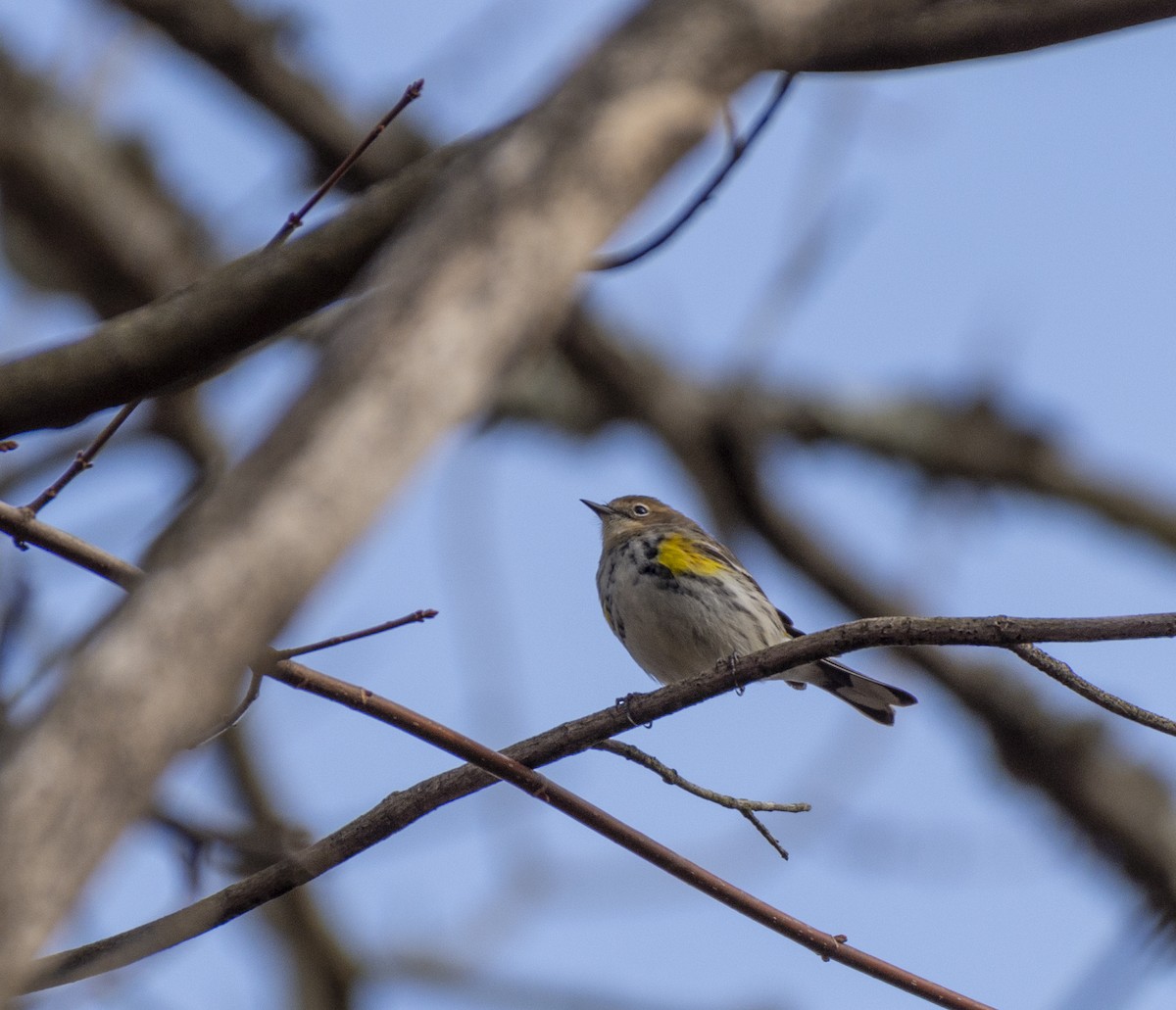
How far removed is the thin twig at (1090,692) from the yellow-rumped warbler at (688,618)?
337cm

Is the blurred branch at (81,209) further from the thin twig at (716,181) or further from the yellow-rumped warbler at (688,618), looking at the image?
the thin twig at (716,181)

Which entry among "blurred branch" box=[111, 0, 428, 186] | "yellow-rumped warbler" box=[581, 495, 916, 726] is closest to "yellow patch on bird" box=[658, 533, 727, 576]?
"yellow-rumped warbler" box=[581, 495, 916, 726]

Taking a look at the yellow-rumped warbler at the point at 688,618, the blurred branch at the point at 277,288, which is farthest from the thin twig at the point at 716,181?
the yellow-rumped warbler at the point at 688,618

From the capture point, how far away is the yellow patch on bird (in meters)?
6.82

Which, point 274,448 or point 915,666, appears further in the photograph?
point 915,666

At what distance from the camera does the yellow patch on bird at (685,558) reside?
682 cm

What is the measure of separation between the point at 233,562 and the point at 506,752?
1.72m

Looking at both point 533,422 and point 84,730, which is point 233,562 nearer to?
point 84,730

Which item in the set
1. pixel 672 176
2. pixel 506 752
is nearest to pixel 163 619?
pixel 672 176

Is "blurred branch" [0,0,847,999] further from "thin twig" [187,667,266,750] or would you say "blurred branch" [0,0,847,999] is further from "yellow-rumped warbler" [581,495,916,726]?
"yellow-rumped warbler" [581,495,916,726]

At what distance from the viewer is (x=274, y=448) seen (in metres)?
1.58

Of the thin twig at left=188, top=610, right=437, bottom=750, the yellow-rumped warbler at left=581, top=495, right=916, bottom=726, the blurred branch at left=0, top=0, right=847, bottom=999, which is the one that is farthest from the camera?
the yellow-rumped warbler at left=581, top=495, right=916, bottom=726

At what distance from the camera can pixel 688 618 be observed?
6.56 meters

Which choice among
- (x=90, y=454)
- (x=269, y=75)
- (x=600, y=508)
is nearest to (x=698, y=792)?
(x=90, y=454)
